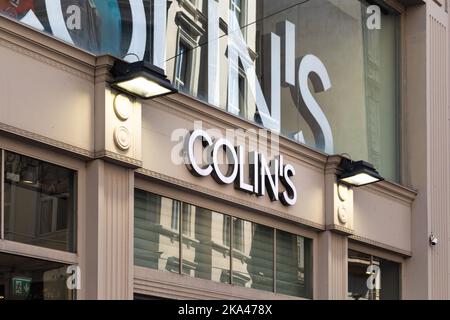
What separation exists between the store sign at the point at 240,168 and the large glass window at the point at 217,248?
47cm

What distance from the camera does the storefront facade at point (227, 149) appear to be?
1084cm

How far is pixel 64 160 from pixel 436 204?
840cm

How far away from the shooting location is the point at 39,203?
10922 mm

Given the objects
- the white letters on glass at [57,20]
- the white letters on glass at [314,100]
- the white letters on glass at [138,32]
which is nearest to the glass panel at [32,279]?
the white letters on glass at [57,20]

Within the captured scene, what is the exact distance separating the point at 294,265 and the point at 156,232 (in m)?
3.12

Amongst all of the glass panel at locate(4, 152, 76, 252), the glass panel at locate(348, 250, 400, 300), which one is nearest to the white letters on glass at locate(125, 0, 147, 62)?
the glass panel at locate(4, 152, 76, 252)

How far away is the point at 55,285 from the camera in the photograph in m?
10.9

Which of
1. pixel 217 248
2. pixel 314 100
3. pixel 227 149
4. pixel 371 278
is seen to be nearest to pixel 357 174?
pixel 314 100

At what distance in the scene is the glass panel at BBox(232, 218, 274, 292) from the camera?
13.5 meters

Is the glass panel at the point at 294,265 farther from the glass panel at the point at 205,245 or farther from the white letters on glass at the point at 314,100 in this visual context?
the white letters on glass at the point at 314,100

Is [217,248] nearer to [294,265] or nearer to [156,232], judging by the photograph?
[156,232]

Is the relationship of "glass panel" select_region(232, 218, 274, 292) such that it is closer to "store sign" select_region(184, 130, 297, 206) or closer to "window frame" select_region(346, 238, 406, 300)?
"store sign" select_region(184, 130, 297, 206)

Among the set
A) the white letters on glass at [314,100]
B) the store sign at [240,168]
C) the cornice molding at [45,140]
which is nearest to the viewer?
the cornice molding at [45,140]

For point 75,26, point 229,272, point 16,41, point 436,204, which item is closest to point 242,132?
point 229,272
